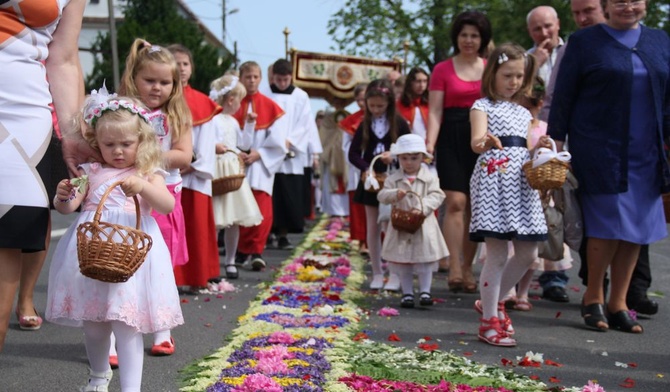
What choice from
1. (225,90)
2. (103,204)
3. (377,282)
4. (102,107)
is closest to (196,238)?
(377,282)

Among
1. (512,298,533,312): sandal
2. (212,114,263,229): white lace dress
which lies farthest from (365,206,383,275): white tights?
(512,298,533,312): sandal

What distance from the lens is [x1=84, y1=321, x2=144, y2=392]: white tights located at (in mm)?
4305

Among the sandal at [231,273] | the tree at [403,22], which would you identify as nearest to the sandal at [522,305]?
the sandal at [231,273]

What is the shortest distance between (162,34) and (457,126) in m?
53.7

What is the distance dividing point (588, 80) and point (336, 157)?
10378 mm

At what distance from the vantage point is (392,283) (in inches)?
356

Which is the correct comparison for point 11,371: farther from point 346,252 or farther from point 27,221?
point 346,252

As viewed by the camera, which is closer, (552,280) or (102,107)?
(102,107)

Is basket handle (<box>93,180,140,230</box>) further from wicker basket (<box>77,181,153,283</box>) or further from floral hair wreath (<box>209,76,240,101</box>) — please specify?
floral hair wreath (<box>209,76,240,101</box>)

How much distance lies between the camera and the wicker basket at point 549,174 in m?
6.30

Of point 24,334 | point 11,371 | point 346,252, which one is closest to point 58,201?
point 11,371

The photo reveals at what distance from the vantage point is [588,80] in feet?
23.2

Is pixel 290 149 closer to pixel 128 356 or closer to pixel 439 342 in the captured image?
pixel 439 342

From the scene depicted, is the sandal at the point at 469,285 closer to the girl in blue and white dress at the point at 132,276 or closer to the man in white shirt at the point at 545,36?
the man in white shirt at the point at 545,36
